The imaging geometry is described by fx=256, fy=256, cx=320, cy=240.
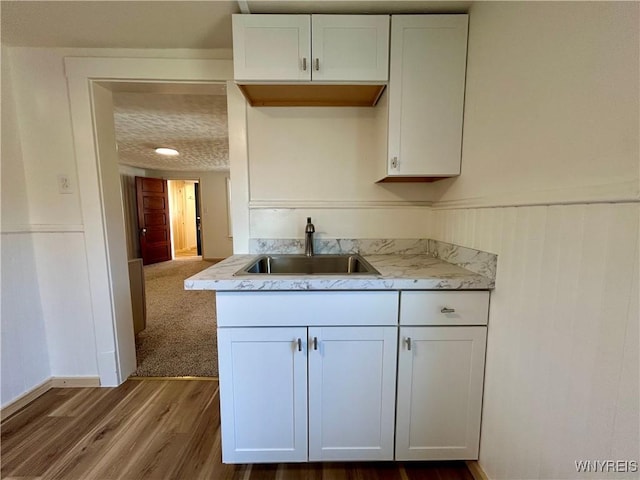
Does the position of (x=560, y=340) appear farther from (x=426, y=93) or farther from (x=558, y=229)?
(x=426, y=93)

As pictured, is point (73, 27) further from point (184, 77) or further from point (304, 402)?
point (304, 402)

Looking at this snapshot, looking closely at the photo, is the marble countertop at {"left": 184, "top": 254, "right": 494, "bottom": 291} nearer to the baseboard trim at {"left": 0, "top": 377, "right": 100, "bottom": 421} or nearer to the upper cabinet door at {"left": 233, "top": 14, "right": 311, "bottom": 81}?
the upper cabinet door at {"left": 233, "top": 14, "right": 311, "bottom": 81}

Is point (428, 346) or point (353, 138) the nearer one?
point (428, 346)

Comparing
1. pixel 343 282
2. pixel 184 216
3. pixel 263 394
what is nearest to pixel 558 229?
pixel 343 282

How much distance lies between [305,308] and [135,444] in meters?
1.23

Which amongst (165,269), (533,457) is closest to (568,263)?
Answer: (533,457)

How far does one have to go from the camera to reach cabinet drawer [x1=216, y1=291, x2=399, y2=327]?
3.49ft

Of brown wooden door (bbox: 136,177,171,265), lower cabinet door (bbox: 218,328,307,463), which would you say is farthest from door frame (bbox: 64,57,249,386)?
brown wooden door (bbox: 136,177,171,265)

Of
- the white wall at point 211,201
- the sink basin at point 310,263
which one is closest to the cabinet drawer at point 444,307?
the sink basin at point 310,263

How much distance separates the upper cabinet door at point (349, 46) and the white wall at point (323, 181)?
0.35m

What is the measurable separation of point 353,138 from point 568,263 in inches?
48.9

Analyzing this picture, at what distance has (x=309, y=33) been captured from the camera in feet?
4.01

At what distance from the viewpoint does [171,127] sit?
314 centimetres

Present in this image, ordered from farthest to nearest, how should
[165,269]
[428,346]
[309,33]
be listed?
[165,269], [309,33], [428,346]
